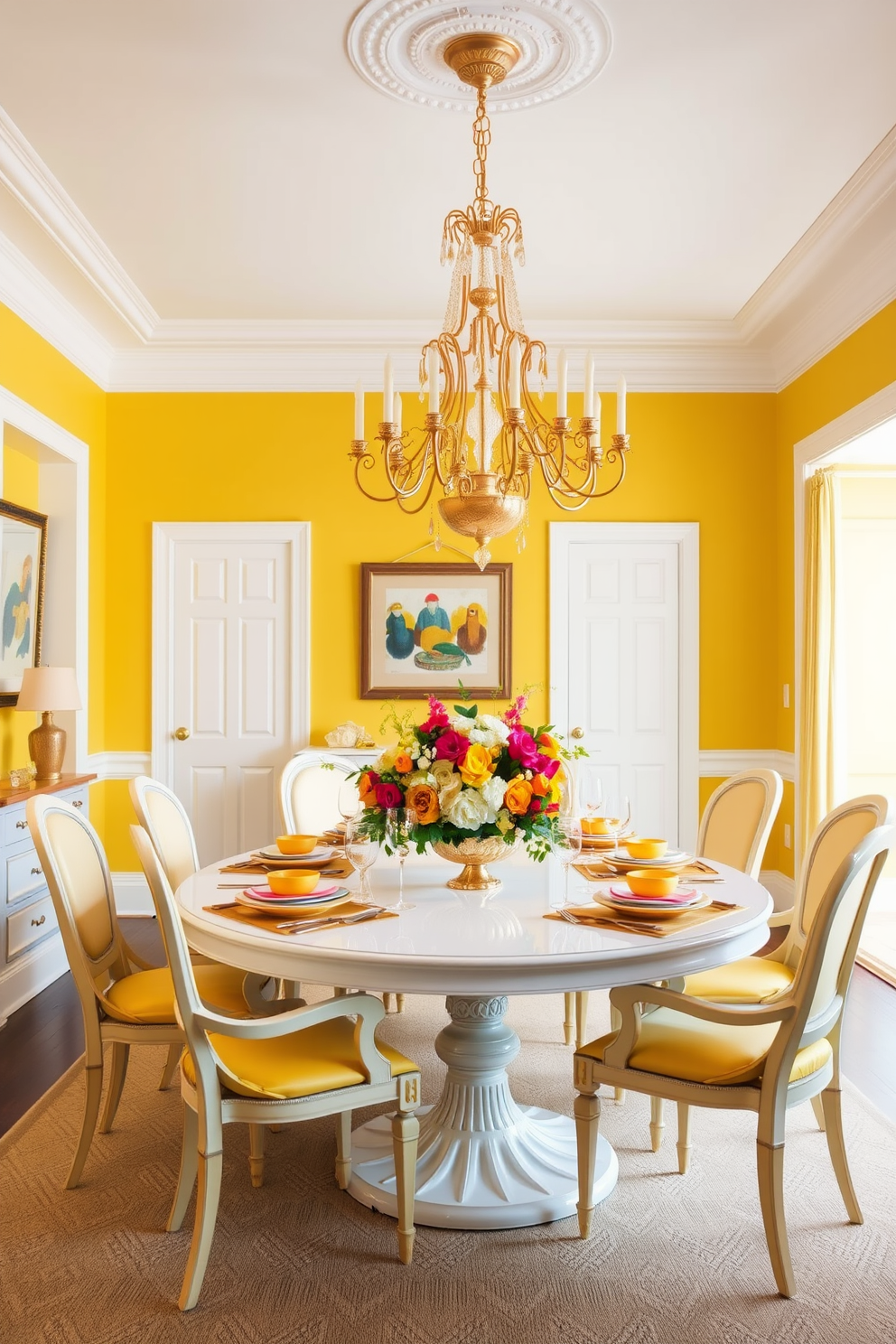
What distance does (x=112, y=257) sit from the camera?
4.50 metres

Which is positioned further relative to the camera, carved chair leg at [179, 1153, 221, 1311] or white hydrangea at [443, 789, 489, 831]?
white hydrangea at [443, 789, 489, 831]

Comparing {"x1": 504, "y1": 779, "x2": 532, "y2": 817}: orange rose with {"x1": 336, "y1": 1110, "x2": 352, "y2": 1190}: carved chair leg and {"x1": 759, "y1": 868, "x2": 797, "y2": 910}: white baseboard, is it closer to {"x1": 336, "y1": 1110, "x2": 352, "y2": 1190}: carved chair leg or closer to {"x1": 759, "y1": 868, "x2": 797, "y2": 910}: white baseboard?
{"x1": 336, "y1": 1110, "x2": 352, "y2": 1190}: carved chair leg

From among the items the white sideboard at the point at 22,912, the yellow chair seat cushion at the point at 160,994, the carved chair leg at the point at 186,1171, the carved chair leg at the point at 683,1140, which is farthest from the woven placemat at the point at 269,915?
the white sideboard at the point at 22,912

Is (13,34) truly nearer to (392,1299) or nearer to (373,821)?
(373,821)

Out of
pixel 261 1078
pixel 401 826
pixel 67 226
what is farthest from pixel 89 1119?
pixel 67 226

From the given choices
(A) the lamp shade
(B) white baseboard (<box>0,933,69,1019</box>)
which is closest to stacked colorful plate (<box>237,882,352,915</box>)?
(B) white baseboard (<box>0,933,69,1019</box>)

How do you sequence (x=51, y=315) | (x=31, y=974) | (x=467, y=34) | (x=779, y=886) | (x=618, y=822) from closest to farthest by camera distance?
(x=467, y=34)
(x=618, y=822)
(x=31, y=974)
(x=51, y=315)
(x=779, y=886)

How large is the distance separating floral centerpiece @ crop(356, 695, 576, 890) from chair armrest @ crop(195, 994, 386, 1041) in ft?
1.39

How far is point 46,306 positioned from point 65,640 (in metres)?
1.63

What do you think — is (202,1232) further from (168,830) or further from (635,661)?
(635,661)

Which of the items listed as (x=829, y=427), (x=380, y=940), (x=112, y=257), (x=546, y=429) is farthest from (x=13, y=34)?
(x=829, y=427)

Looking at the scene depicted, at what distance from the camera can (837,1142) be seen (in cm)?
240

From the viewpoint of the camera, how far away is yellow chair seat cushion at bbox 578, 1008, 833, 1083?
221 cm

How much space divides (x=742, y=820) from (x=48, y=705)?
116 inches
